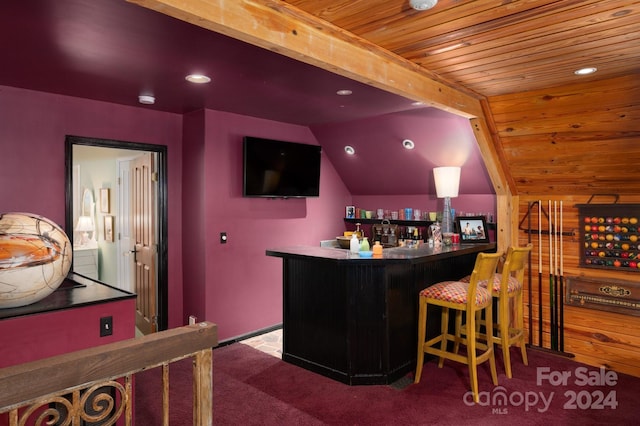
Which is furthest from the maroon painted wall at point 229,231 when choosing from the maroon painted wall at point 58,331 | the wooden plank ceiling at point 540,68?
the wooden plank ceiling at point 540,68

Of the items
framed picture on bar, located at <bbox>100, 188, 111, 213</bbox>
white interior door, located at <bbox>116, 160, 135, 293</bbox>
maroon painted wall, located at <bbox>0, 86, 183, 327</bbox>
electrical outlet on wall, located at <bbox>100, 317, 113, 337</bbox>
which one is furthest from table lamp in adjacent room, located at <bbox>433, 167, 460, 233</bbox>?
framed picture on bar, located at <bbox>100, 188, 111, 213</bbox>

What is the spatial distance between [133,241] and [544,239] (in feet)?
14.2

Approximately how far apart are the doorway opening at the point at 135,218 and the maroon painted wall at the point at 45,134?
8cm

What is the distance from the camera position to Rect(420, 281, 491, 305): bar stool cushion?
317cm

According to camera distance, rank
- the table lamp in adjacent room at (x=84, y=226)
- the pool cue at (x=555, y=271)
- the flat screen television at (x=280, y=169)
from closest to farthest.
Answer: the pool cue at (x=555, y=271) → the flat screen television at (x=280, y=169) → the table lamp in adjacent room at (x=84, y=226)

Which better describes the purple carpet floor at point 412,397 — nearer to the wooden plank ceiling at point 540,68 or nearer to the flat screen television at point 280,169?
the wooden plank ceiling at point 540,68

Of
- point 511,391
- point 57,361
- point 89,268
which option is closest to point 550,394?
point 511,391

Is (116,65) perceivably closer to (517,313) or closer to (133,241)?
(133,241)

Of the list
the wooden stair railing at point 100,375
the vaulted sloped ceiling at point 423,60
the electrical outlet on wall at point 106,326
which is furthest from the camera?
the electrical outlet on wall at point 106,326

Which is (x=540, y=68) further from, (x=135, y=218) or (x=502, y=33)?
(x=135, y=218)

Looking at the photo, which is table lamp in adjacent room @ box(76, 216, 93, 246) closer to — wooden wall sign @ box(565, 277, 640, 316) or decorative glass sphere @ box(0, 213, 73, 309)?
decorative glass sphere @ box(0, 213, 73, 309)

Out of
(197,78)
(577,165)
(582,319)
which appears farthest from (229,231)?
(582,319)

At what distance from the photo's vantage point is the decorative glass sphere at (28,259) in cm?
194

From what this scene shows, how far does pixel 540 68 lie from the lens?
283 cm
